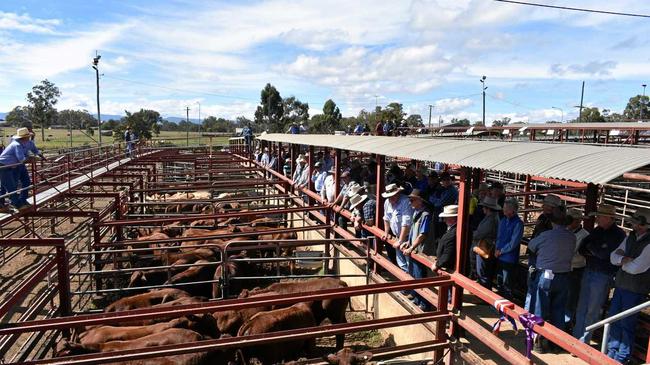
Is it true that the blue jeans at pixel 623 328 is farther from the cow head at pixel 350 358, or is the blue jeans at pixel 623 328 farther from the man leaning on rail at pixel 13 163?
the man leaning on rail at pixel 13 163

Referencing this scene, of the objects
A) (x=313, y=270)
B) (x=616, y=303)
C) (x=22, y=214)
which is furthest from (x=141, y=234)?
(x=616, y=303)

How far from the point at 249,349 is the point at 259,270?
11.6 ft

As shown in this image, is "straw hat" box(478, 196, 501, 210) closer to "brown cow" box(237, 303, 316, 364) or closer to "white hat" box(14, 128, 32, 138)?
"brown cow" box(237, 303, 316, 364)

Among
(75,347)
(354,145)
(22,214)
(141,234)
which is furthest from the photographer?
(141,234)

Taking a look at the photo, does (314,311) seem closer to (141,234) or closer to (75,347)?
(75,347)

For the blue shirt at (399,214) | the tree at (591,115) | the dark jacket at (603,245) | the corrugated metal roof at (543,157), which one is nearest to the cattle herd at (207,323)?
the blue shirt at (399,214)

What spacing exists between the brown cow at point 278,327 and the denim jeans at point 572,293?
11.1 ft

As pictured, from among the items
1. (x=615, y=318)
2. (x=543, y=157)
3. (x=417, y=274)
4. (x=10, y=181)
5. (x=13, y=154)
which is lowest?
(x=417, y=274)

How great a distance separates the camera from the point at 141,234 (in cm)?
1267

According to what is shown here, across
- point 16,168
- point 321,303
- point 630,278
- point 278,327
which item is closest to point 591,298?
point 630,278

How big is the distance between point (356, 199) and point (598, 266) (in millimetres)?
4494

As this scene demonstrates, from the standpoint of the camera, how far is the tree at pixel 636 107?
243 ft

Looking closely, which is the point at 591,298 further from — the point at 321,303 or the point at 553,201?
the point at 321,303

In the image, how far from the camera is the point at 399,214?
298 inches
